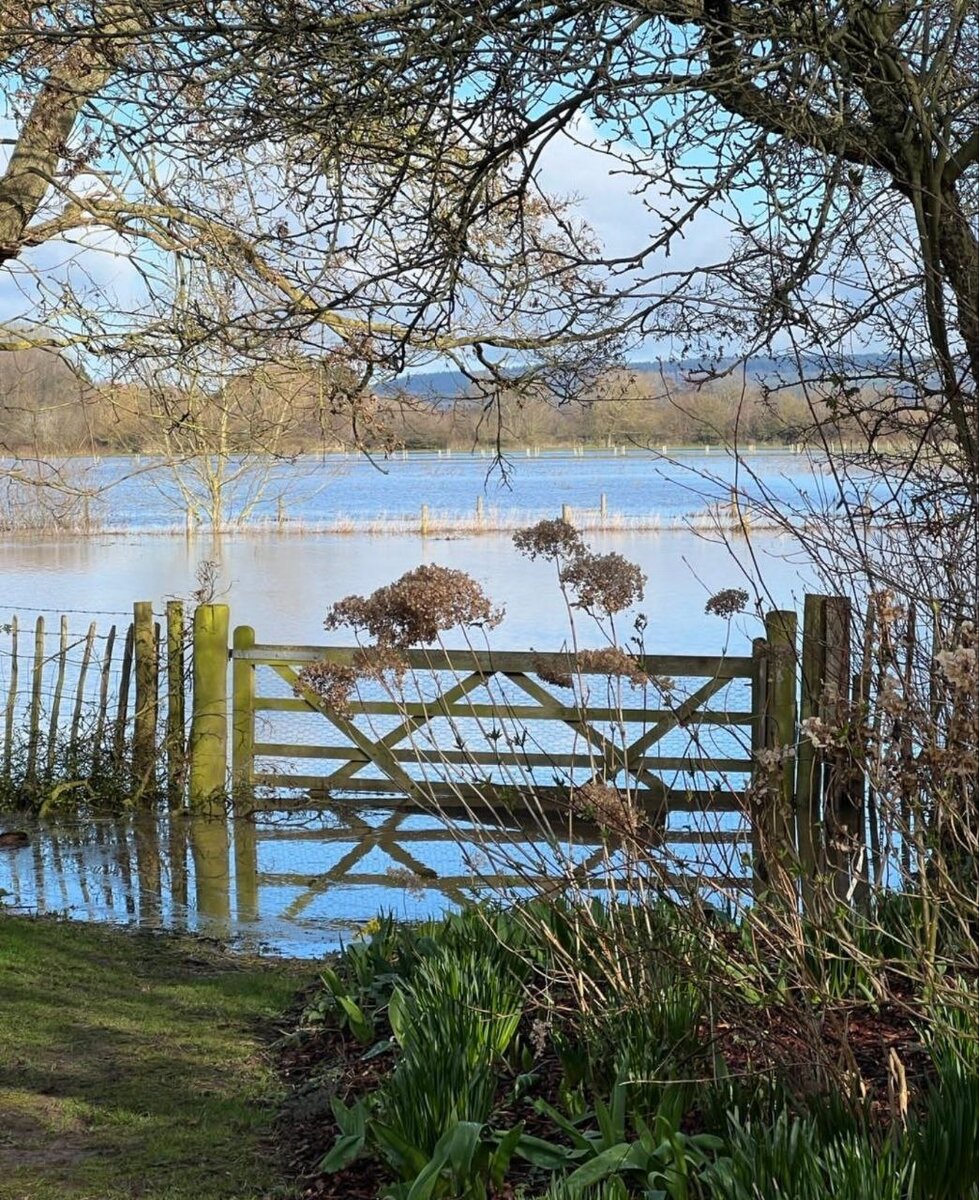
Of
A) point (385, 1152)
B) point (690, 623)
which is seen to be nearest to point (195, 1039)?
point (385, 1152)

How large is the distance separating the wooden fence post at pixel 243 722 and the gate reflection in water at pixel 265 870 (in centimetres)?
33

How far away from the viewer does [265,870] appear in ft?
28.3

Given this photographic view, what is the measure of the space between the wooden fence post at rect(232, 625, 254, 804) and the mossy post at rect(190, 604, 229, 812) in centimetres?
9

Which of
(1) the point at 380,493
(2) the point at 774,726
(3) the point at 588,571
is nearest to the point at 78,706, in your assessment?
(3) the point at 588,571

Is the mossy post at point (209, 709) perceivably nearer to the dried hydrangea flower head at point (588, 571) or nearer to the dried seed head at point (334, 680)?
the dried seed head at point (334, 680)

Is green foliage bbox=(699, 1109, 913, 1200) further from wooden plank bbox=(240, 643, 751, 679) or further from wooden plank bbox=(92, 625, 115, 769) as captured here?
wooden plank bbox=(92, 625, 115, 769)

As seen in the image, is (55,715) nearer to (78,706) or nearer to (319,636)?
(78,706)

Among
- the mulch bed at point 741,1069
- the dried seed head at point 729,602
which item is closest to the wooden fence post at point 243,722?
the mulch bed at point 741,1069

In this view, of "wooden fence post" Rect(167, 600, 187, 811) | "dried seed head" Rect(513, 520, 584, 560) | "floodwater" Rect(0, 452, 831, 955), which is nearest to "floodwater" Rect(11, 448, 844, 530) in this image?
"floodwater" Rect(0, 452, 831, 955)

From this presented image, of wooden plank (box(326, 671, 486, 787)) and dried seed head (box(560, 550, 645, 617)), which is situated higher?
dried seed head (box(560, 550, 645, 617))

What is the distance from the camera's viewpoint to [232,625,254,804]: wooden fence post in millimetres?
10320

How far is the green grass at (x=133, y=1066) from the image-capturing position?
379 cm

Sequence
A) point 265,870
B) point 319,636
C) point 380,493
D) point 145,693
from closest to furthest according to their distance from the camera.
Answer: point 265,870
point 145,693
point 319,636
point 380,493

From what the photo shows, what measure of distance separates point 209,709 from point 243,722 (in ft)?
1.06
